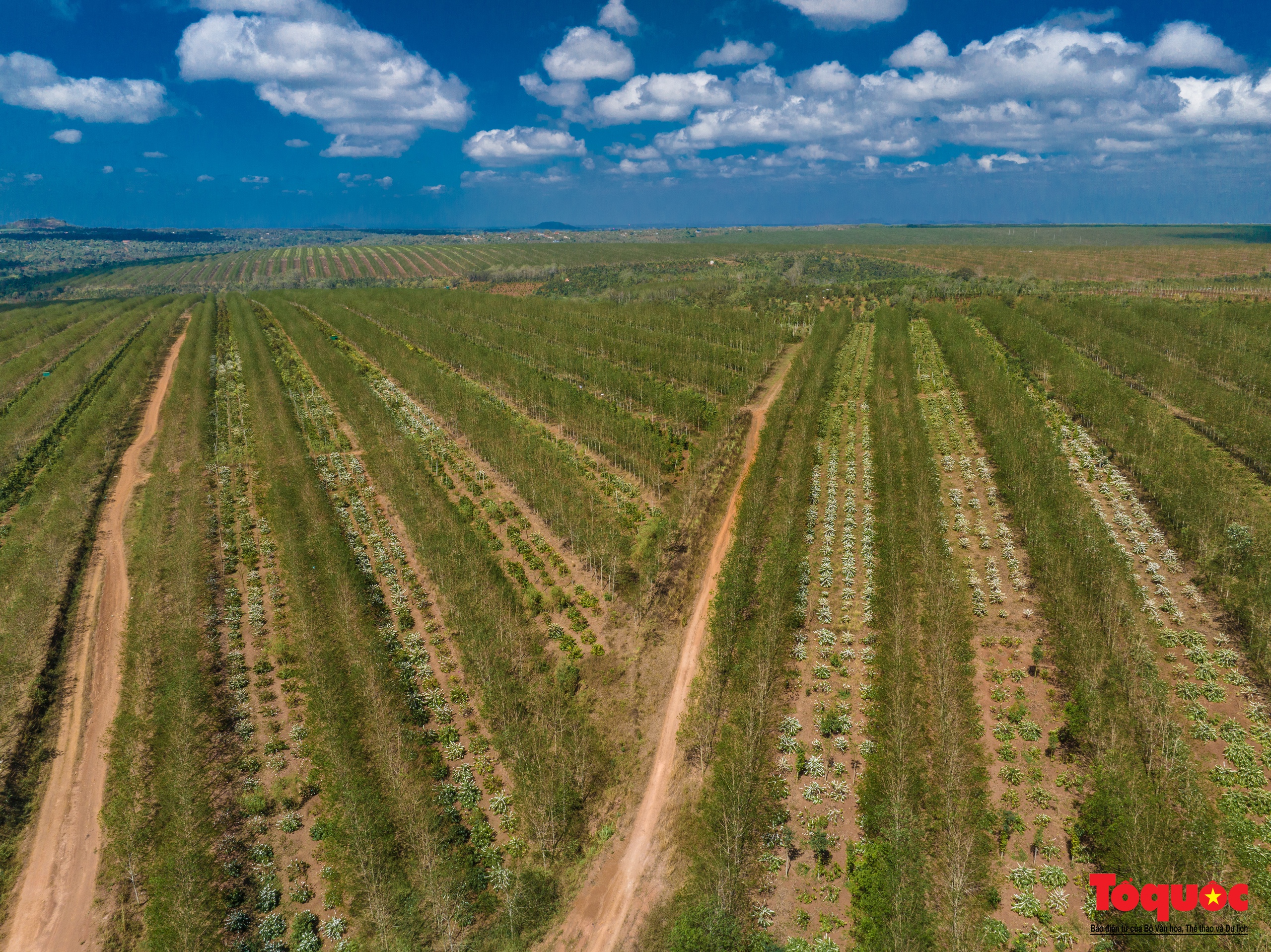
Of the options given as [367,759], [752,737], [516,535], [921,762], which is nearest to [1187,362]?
[921,762]

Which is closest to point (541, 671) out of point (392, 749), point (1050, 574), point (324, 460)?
point (392, 749)

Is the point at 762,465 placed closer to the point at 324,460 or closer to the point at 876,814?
the point at 876,814

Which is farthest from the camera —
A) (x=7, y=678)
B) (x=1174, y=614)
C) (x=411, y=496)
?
(x=411, y=496)

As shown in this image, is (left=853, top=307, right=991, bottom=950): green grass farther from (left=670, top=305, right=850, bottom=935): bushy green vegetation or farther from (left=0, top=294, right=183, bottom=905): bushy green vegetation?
(left=0, top=294, right=183, bottom=905): bushy green vegetation

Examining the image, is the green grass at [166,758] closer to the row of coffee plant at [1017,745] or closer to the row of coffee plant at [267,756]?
the row of coffee plant at [267,756]

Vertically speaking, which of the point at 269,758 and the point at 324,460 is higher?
the point at 324,460

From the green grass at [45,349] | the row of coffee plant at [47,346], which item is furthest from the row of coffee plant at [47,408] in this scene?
the green grass at [45,349]
